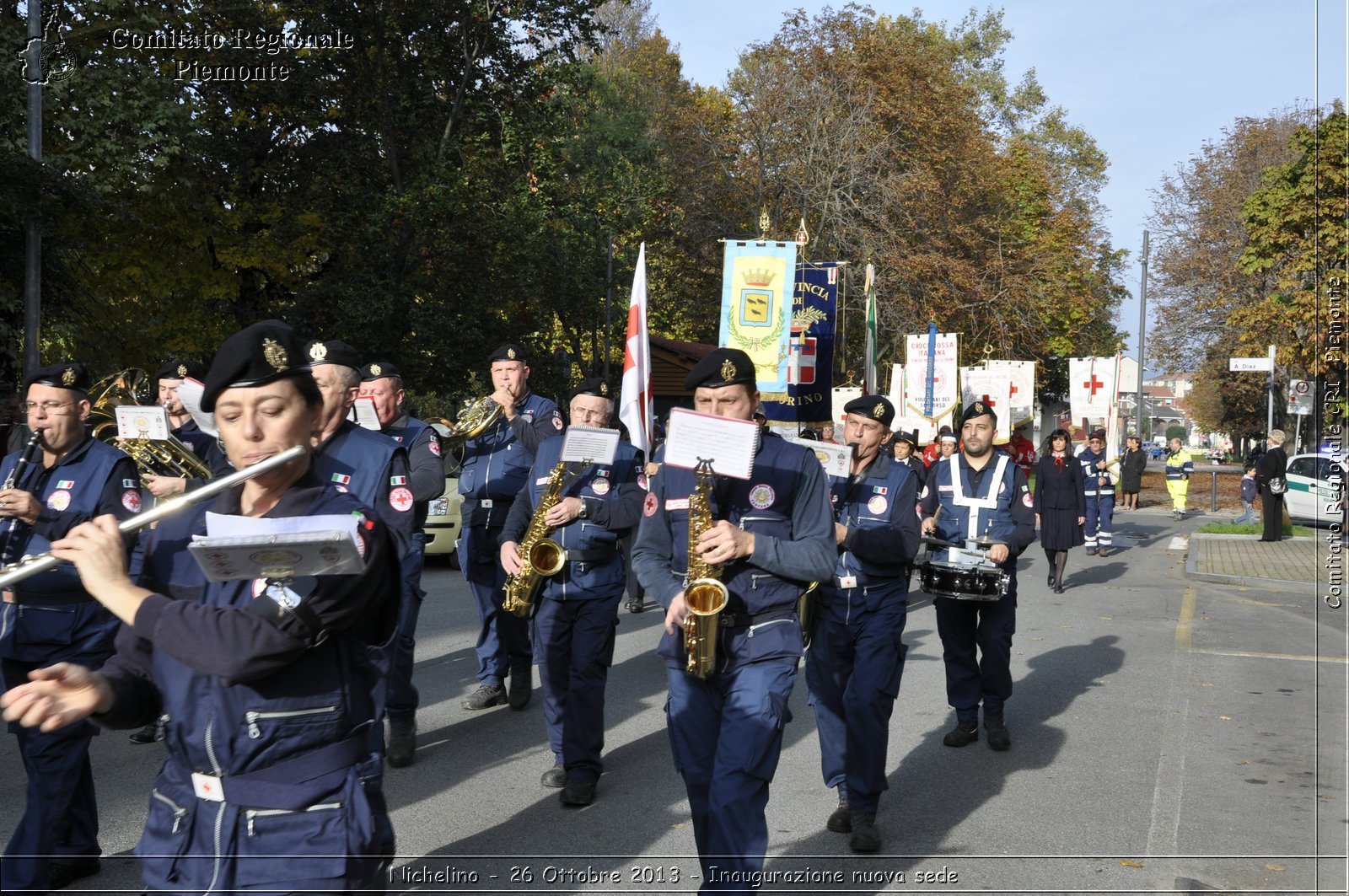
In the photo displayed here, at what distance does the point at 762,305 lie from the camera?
647 inches

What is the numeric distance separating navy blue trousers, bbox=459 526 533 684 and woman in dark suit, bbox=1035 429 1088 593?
30.7 feet

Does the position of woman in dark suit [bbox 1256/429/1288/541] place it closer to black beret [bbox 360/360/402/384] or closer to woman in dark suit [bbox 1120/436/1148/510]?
woman in dark suit [bbox 1120/436/1148/510]

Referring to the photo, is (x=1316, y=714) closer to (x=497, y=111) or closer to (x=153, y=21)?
(x=153, y=21)

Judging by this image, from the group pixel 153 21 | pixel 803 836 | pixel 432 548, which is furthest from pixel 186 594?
pixel 153 21

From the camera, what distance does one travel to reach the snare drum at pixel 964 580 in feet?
24.0

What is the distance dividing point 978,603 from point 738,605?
3.75 metres

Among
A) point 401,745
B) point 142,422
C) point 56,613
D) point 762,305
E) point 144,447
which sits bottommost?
point 401,745

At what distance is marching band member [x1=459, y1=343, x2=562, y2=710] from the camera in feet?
26.7

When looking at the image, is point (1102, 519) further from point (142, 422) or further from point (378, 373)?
point (142, 422)

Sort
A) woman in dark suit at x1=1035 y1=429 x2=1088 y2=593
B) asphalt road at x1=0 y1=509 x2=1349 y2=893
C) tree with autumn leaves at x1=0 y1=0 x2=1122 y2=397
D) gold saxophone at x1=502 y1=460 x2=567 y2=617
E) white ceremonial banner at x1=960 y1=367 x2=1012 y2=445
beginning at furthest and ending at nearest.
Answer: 1. white ceremonial banner at x1=960 y1=367 x2=1012 y2=445
2. tree with autumn leaves at x1=0 y1=0 x2=1122 y2=397
3. woman in dark suit at x1=1035 y1=429 x2=1088 y2=593
4. gold saxophone at x1=502 y1=460 x2=567 y2=617
5. asphalt road at x1=0 y1=509 x2=1349 y2=893

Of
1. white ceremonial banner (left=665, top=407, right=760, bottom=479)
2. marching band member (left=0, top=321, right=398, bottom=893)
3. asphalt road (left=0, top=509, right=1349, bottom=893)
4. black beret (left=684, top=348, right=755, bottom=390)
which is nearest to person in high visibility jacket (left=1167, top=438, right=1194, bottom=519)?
asphalt road (left=0, top=509, right=1349, bottom=893)

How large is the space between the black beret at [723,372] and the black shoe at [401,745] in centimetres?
329

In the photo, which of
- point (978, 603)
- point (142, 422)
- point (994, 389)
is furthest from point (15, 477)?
point (994, 389)

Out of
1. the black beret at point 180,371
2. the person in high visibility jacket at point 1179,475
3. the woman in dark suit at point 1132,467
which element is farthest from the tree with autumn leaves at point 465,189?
the black beret at point 180,371
